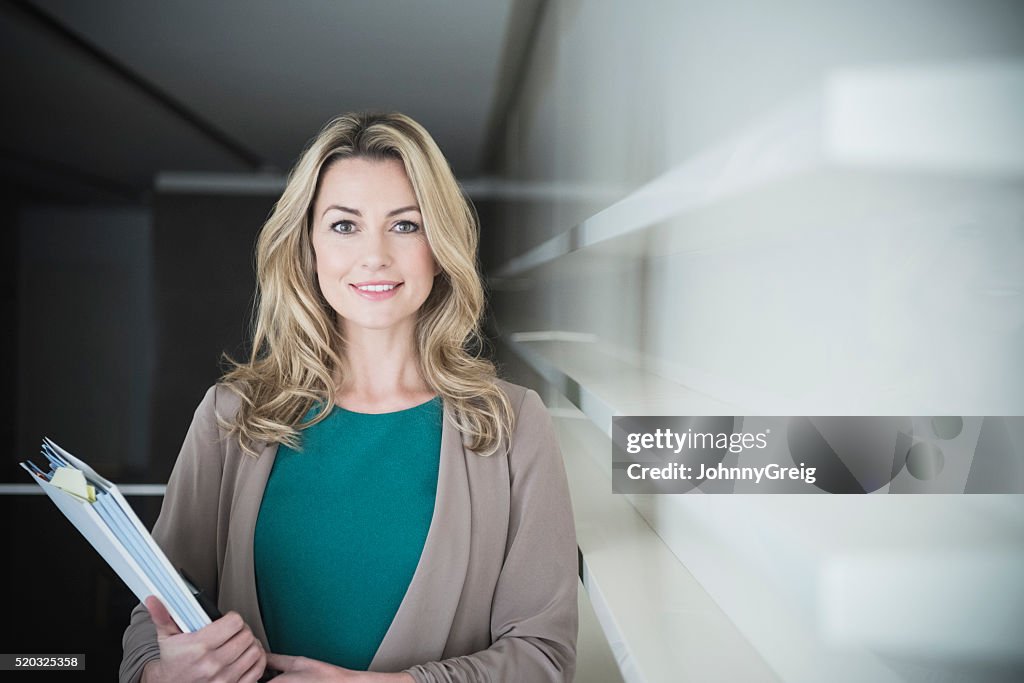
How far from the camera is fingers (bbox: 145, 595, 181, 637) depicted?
86cm

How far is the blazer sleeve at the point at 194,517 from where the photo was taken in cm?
106

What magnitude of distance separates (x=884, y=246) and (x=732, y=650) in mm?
515

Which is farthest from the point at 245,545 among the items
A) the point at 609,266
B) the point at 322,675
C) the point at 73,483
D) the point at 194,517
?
the point at 609,266

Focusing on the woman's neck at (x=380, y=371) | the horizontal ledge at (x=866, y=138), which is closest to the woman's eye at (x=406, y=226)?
the woman's neck at (x=380, y=371)

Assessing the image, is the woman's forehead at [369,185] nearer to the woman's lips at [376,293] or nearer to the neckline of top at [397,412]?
the woman's lips at [376,293]

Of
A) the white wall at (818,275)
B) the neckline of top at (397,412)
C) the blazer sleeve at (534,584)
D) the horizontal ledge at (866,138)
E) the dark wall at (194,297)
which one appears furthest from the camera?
the dark wall at (194,297)

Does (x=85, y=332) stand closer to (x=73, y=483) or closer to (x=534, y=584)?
(x=73, y=483)

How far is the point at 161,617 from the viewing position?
88 cm

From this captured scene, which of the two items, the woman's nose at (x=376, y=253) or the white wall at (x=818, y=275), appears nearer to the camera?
the white wall at (x=818, y=275)

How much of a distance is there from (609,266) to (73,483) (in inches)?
30.8

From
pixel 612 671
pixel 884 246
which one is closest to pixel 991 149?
pixel 884 246

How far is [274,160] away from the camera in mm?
1236

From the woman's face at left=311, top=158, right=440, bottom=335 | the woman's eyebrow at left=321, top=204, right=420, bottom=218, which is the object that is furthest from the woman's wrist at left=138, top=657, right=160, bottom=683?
the woman's eyebrow at left=321, top=204, right=420, bottom=218

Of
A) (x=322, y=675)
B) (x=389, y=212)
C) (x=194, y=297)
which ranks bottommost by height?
(x=322, y=675)
